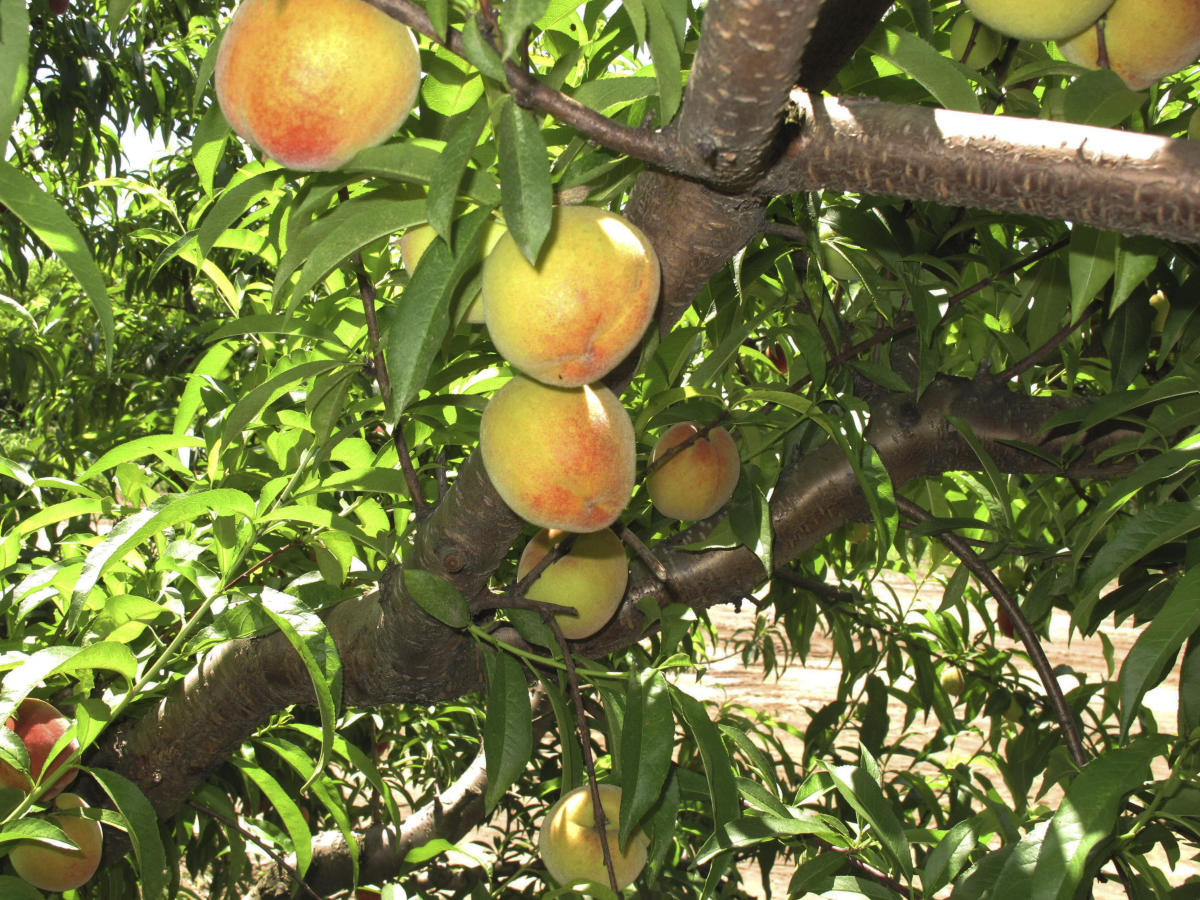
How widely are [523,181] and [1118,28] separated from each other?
1.38ft

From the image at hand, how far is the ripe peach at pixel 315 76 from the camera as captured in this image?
1.45 feet

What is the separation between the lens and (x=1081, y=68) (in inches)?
25.0

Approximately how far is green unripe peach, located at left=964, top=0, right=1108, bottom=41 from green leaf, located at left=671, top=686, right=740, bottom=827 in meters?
0.49

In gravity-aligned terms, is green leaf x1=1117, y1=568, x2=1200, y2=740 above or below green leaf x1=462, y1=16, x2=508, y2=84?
below

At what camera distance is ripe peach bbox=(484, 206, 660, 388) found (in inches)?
18.3

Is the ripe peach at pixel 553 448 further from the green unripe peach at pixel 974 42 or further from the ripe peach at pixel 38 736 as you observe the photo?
the ripe peach at pixel 38 736

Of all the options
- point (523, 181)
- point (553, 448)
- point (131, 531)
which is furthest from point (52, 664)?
point (523, 181)

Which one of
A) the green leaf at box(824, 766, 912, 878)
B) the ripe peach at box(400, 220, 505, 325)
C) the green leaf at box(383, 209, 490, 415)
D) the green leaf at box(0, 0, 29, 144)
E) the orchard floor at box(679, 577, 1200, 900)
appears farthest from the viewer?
the orchard floor at box(679, 577, 1200, 900)

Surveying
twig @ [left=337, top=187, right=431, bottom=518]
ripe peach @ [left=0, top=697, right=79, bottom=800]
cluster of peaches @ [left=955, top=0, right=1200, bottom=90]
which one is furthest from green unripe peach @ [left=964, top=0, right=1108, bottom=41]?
ripe peach @ [left=0, top=697, right=79, bottom=800]

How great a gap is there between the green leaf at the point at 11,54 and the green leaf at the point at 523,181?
0.17m

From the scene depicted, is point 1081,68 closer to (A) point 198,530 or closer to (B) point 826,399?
(B) point 826,399

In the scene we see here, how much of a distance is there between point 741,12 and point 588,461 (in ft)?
0.99

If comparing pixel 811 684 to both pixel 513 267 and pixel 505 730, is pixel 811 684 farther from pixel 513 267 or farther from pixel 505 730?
pixel 513 267

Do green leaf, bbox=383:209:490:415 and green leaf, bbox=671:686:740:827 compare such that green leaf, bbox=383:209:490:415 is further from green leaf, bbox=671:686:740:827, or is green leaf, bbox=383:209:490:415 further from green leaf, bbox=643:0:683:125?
green leaf, bbox=671:686:740:827
